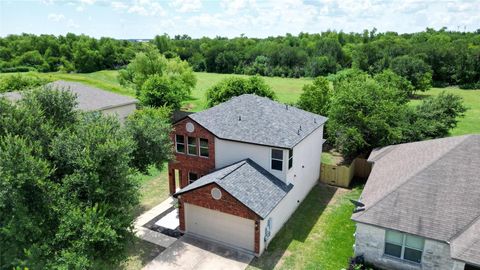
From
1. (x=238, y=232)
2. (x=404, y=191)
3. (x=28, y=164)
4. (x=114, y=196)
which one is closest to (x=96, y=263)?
(x=114, y=196)

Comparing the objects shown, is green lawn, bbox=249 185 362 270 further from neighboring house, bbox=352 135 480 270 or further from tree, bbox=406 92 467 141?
tree, bbox=406 92 467 141

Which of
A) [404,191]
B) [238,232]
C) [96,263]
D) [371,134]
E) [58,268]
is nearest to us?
[58,268]

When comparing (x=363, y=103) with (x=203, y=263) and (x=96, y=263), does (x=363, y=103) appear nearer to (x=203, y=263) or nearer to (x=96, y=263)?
(x=203, y=263)

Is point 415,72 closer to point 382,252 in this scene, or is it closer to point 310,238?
point 310,238

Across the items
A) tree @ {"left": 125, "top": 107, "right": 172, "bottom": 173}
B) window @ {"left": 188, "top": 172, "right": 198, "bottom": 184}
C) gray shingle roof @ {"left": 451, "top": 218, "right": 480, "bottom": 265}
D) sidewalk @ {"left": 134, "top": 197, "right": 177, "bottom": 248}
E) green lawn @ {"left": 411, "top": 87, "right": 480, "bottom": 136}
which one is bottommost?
sidewalk @ {"left": 134, "top": 197, "right": 177, "bottom": 248}

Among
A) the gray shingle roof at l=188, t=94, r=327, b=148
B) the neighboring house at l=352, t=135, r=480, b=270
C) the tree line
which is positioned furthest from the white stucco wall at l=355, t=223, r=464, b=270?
the tree line

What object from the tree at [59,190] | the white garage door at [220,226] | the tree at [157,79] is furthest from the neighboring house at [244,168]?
the tree at [157,79]
